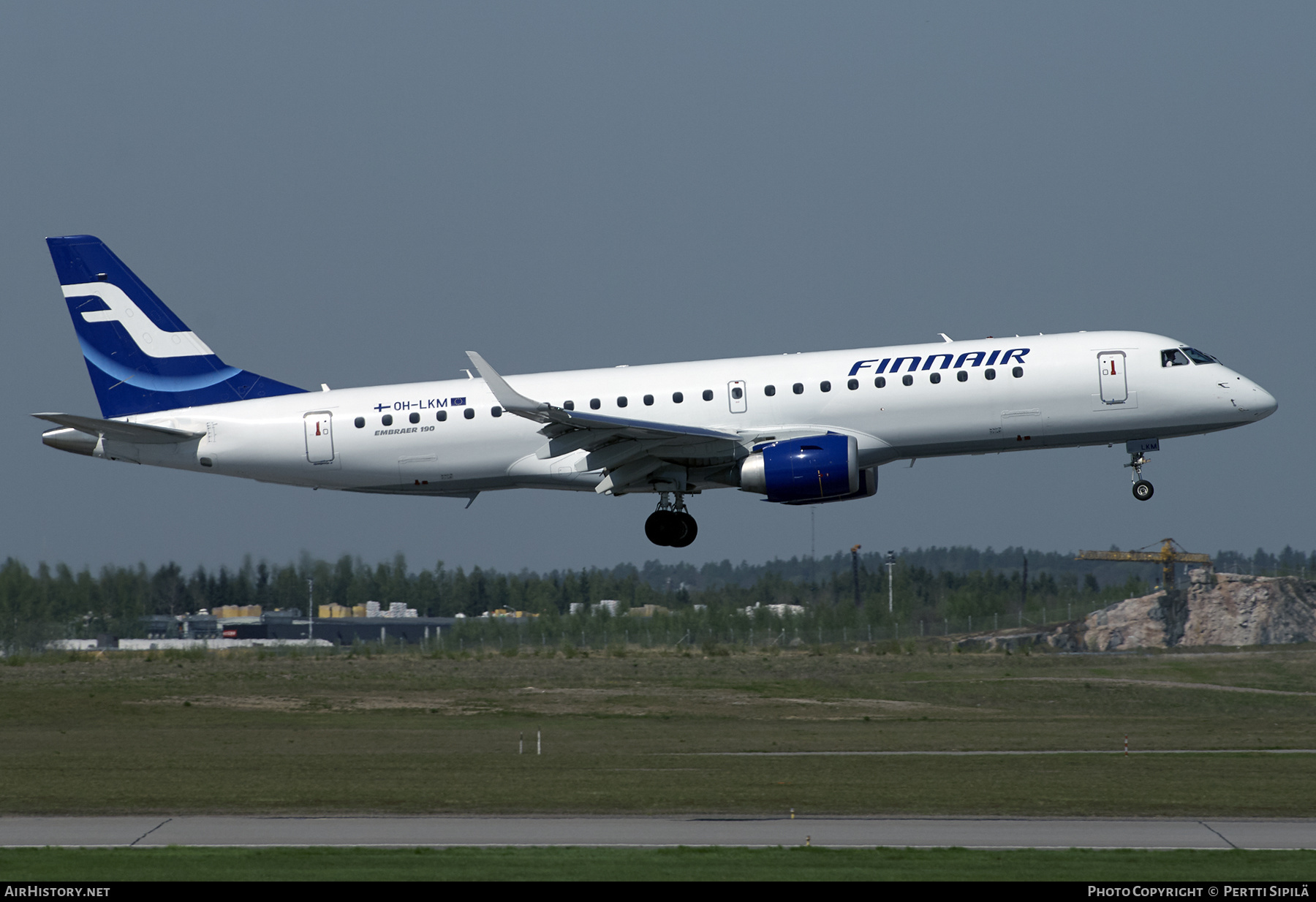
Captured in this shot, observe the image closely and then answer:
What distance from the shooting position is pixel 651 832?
74.3 ft

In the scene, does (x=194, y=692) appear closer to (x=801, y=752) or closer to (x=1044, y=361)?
(x=801, y=752)

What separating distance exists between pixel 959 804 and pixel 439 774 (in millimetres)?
11476

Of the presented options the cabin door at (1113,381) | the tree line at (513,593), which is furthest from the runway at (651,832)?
the tree line at (513,593)

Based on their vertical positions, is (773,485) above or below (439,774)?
above

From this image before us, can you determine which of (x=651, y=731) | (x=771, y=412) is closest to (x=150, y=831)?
(x=771, y=412)

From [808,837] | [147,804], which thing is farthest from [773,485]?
[147,804]

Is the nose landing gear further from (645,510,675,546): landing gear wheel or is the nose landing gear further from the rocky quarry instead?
the rocky quarry

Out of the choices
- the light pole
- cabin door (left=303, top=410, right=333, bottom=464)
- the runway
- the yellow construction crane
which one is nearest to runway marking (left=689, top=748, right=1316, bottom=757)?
the runway

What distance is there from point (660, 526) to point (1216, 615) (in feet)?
232

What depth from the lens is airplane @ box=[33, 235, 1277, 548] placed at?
3347 centimetres

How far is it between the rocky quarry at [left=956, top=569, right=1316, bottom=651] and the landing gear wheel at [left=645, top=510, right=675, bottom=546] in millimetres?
59394

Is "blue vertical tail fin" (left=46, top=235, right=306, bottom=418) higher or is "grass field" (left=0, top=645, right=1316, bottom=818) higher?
"blue vertical tail fin" (left=46, top=235, right=306, bottom=418)

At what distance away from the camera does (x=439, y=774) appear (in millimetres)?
31688

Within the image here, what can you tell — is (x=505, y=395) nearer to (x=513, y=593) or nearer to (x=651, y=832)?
(x=651, y=832)
